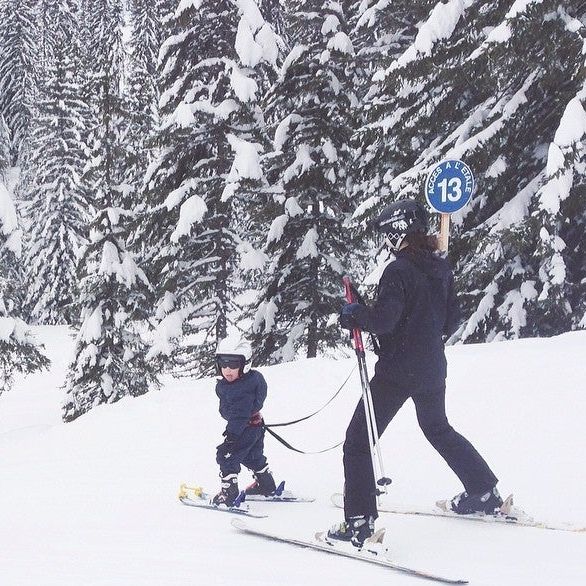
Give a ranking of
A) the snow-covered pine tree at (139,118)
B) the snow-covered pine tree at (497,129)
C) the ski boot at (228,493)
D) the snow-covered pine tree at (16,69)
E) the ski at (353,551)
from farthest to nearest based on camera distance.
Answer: the snow-covered pine tree at (16,69), the snow-covered pine tree at (139,118), the snow-covered pine tree at (497,129), the ski boot at (228,493), the ski at (353,551)

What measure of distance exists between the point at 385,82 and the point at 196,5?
17.8ft

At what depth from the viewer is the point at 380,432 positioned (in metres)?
4.25

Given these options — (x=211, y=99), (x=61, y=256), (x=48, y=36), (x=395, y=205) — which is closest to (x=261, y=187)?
(x=211, y=99)

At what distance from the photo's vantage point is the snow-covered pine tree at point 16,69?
2151 inches

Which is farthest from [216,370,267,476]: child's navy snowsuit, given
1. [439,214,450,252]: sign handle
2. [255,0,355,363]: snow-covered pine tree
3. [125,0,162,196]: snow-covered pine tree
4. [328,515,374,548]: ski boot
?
[125,0,162,196]: snow-covered pine tree

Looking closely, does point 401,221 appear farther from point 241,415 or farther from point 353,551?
point 241,415

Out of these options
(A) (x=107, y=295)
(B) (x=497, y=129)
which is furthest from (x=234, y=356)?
(A) (x=107, y=295)

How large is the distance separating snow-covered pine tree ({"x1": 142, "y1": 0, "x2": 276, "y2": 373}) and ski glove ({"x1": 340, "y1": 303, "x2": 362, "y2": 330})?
1020cm

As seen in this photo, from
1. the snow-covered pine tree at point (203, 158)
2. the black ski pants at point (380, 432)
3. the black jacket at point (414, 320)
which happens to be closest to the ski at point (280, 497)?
the black ski pants at point (380, 432)

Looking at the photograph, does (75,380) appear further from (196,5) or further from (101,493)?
(101,493)

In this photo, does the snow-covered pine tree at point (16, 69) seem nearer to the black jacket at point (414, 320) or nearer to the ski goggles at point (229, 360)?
the ski goggles at point (229, 360)

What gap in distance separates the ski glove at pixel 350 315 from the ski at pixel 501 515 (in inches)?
66.8

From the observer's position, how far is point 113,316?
62.8 ft

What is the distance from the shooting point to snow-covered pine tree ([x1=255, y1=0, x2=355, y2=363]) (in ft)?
49.8
